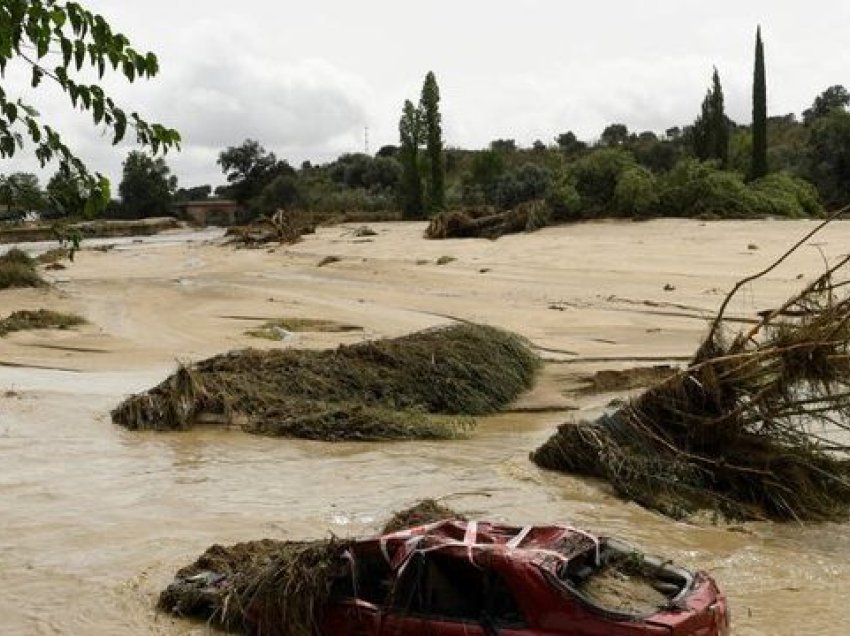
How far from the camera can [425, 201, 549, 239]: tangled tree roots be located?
132 ft

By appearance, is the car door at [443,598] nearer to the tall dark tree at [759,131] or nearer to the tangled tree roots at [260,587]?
the tangled tree roots at [260,587]

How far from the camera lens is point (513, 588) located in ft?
19.1

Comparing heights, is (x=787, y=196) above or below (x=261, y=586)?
above

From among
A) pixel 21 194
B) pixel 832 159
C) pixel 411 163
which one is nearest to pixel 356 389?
pixel 21 194

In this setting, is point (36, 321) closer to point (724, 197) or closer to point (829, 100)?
point (724, 197)

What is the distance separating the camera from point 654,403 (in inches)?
469

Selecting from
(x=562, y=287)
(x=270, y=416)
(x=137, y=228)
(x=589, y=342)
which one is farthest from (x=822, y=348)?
(x=137, y=228)

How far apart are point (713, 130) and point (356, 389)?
3735 centimetres

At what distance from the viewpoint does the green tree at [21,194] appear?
158 inches

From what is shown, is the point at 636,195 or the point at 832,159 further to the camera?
the point at 832,159

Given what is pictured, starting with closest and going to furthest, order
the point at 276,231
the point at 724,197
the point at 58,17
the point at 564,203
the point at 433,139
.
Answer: the point at 58,17
the point at 724,197
the point at 564,203
the point at 276,231
the point at 433,139

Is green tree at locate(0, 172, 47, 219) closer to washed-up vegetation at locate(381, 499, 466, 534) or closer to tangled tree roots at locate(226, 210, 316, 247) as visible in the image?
washed-up vegetation at locate(381, 499, 466, 534)

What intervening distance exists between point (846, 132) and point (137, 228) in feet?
157

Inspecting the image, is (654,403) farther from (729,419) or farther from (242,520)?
(242,520)
